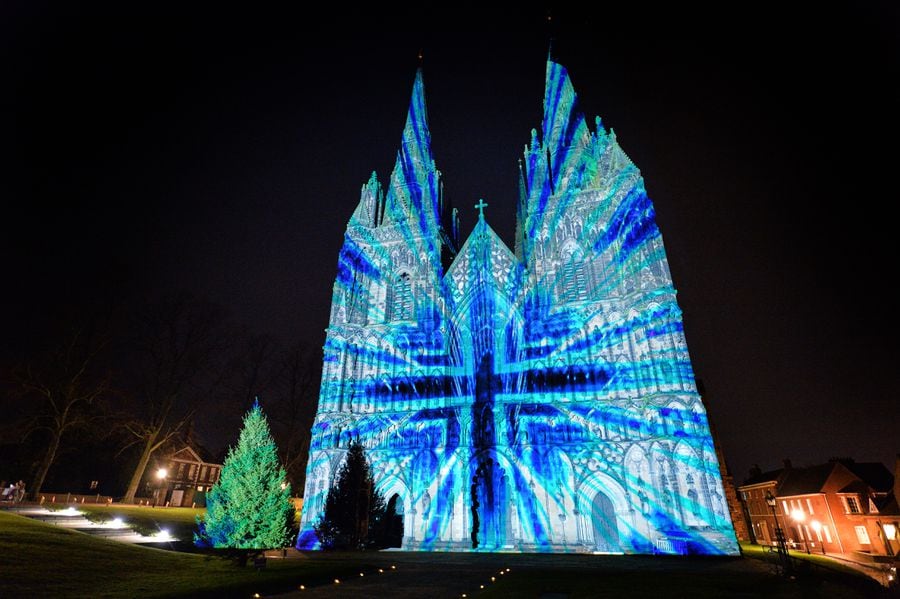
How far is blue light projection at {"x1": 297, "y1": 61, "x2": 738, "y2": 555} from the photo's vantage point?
21.8m

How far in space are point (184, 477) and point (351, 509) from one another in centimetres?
4255

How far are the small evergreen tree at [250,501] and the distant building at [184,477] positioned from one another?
130 ft

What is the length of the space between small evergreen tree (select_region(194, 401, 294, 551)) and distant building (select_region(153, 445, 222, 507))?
3959 centimetres

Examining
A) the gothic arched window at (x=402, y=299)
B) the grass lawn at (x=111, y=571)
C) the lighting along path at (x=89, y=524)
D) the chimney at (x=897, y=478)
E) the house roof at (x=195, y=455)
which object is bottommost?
the grass lawn at (x=111, y=571)

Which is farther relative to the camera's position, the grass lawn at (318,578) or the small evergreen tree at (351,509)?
the small evergreen tree at (351,509)

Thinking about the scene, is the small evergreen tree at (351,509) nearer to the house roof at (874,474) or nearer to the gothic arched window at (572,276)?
the gothic arched window at (572,276)

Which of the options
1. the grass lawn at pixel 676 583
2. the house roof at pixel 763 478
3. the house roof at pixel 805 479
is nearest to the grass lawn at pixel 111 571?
the grass lawn at pixel 676 583

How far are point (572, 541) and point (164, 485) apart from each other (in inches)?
1747

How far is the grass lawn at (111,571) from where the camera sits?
8750 mm

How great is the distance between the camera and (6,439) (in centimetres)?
2422

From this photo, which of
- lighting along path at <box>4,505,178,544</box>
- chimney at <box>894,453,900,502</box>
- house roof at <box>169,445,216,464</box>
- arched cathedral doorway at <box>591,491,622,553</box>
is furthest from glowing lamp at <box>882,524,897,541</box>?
house roof at <box>169,445,216,464</box>

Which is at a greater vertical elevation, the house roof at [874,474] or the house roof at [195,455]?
the house roof at [195,455]

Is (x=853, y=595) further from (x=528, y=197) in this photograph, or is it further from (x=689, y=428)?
(x=528, y=197)

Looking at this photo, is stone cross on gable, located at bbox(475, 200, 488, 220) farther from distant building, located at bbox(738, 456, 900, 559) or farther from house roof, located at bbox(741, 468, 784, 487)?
house roof, located at bbox(741, 468, 784, 487)
